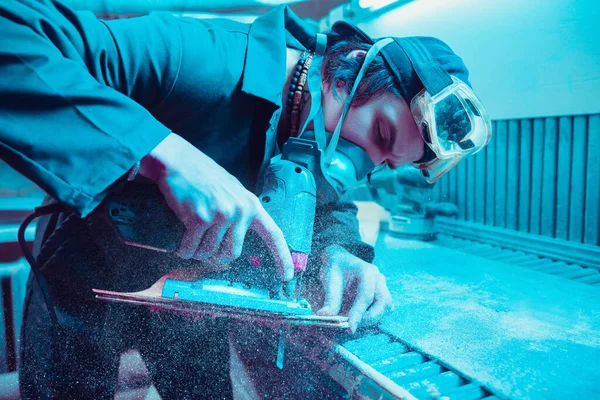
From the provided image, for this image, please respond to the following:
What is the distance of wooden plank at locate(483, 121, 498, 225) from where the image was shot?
1.30m

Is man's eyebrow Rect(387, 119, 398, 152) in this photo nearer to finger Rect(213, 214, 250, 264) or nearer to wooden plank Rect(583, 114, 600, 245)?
finger Rect(213, 214, 250, 264)

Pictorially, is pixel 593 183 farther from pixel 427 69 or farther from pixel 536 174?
pixel 427 69

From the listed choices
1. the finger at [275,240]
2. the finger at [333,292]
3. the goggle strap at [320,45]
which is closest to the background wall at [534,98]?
the goggle strap at [320,45]

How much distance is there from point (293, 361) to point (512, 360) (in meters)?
0.35

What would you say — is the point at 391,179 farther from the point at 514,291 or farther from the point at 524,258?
the point at 514,291

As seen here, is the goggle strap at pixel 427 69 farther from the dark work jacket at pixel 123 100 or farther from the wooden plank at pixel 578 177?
the wooden plank at pixel 578 177

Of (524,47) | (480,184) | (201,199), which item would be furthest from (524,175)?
(201,199)

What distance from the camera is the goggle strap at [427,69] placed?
0.75 metres

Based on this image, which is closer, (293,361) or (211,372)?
(293,361)

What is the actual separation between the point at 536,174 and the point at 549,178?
39 millimetres

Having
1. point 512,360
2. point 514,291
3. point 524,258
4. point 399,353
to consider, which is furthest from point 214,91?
point 524,258

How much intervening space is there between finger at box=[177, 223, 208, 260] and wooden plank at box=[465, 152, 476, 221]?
3.60ft

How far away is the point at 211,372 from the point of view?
0.98 meters

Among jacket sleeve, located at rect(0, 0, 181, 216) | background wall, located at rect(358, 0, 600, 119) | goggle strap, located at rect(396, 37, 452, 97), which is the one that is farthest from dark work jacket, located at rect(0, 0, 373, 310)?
background wall, located at rect(358, 0, 600, 119)
